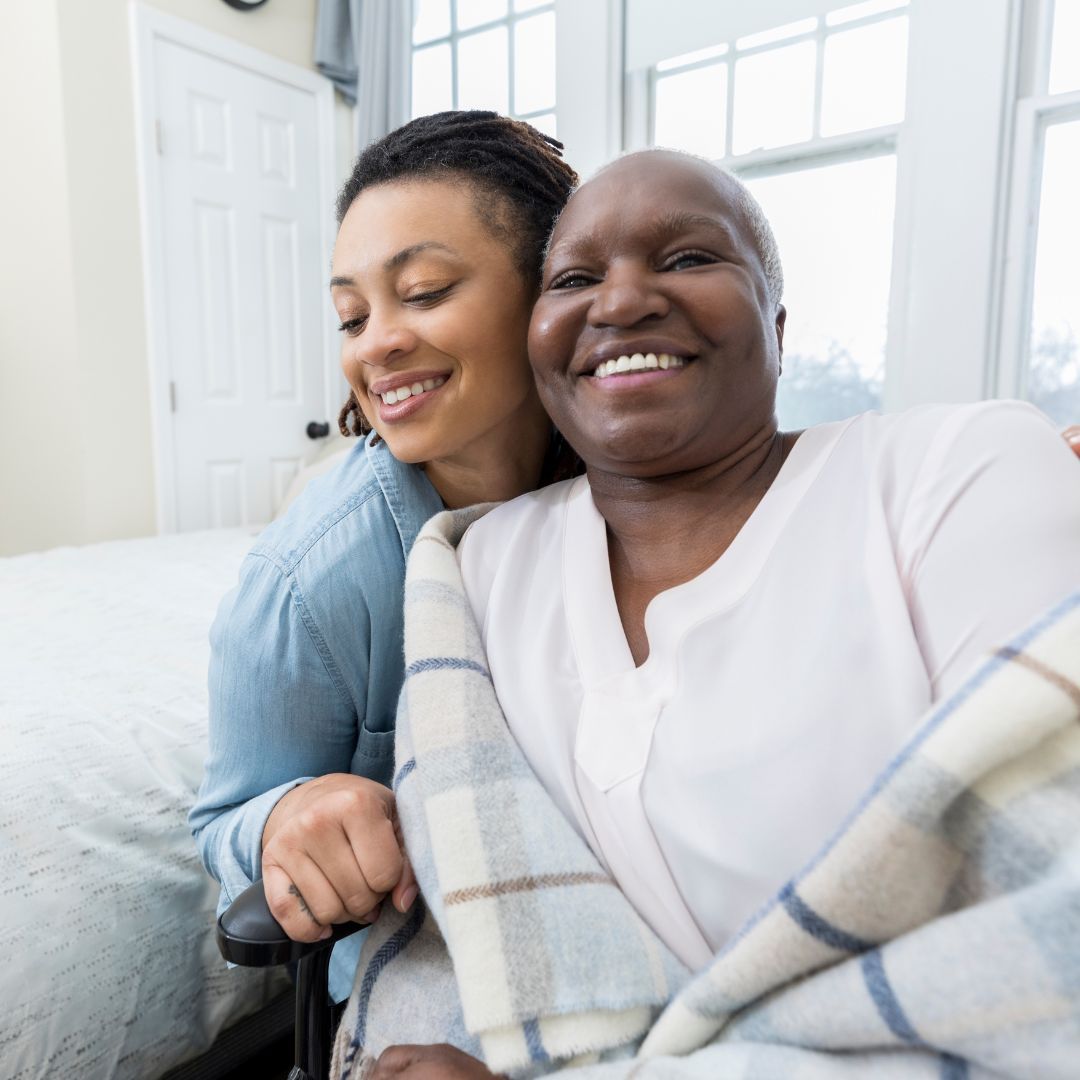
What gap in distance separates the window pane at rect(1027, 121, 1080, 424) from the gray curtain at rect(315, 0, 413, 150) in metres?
2.27

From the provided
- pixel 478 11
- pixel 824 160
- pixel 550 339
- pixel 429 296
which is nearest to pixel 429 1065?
pixel 550 339

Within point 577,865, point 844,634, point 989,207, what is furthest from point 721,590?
point 989,207

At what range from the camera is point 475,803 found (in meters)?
0.64

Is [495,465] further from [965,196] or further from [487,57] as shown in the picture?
[487,57]

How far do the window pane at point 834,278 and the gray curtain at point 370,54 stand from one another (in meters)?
1.61

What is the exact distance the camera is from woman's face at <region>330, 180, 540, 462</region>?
2.85 feet

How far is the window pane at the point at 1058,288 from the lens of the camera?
7.02 ft

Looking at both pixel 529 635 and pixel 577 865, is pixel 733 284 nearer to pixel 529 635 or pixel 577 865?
pixel 529 635

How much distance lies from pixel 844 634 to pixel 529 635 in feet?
0.90

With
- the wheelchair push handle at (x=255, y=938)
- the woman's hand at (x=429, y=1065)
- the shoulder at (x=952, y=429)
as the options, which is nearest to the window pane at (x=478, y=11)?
the shoulder at (x=952, y=429)

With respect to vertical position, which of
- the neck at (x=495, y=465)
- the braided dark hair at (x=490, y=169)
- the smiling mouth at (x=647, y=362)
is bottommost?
the neck at (x=495, y=465)

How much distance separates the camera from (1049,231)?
7.13 ft

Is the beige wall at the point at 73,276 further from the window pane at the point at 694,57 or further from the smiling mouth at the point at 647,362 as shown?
the smiling mouth at the point at 647,362

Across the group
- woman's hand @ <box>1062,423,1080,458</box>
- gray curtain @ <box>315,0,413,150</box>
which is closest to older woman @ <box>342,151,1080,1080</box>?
woman's hand @ <box>1062,423,1080,458</box>
